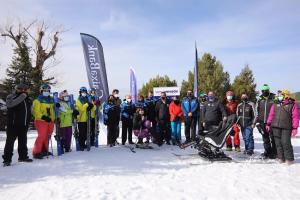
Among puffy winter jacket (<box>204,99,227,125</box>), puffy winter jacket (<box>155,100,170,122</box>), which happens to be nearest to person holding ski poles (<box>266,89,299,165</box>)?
puffy winter jacket (<box>204,99,227,125</box>)

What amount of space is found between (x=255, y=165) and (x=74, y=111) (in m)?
4.87

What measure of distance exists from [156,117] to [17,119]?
4.80m

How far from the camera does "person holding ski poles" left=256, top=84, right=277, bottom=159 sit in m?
8.46

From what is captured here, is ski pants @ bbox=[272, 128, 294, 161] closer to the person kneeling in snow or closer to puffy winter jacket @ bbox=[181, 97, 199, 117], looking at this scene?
puffy winter jacket @ bbox=[181, 97, 199, 117]

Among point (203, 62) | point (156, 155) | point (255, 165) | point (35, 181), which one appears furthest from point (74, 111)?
point (203, 62)

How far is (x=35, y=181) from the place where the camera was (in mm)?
6023

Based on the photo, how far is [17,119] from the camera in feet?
24.6

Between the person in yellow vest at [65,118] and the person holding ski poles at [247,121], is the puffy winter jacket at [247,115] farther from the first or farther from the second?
the person in yellow vest at [65,118]

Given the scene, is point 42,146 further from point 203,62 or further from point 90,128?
point 203,62

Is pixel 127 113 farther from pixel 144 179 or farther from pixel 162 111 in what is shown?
pixel 144 179

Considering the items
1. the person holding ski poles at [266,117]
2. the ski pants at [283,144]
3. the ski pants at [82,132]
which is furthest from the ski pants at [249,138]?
the ski pants at [82,132]

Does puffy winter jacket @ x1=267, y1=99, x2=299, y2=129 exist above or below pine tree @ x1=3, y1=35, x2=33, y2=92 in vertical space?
below

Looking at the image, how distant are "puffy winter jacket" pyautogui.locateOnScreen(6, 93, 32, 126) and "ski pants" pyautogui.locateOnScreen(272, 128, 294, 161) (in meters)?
5.77

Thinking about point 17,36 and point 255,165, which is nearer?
point 255,165
